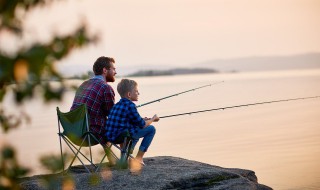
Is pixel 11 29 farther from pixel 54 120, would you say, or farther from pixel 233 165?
pixel 54 120

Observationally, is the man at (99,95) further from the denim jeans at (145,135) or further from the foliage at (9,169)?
the foliage at (9,169)

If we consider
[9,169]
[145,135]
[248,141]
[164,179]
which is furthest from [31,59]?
[248,141]

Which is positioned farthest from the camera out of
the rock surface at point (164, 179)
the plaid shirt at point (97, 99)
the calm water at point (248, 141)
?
the calm water at point (248, 141)

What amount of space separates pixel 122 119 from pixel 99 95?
46 cm

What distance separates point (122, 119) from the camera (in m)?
6.00

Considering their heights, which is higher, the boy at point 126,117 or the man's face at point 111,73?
the man's face at point 111,73

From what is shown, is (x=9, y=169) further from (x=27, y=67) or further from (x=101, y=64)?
(x=101, y=64)

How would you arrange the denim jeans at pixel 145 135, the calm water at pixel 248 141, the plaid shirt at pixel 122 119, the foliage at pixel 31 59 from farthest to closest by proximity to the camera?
the calm water at pixel 248 141 → the denim jeans at pixel 145 135 → the plaid shirt at pixel 122 119 → the foliage at pixel 31 59

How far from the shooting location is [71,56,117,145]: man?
20.6ft

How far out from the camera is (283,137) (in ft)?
42.5

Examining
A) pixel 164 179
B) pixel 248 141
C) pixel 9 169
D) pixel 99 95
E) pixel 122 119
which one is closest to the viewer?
pixel 9 169

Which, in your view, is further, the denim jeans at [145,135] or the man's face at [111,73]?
the man's face at [111,73]

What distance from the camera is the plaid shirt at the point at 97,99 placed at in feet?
20.6

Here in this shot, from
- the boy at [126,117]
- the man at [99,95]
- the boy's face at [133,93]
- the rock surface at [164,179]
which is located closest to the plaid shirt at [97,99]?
the man at [99,95]
